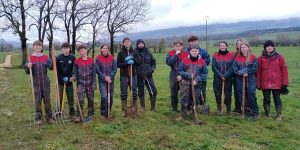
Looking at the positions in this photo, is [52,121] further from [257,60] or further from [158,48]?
[158,48]

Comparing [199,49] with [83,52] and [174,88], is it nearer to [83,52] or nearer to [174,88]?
[174,88]

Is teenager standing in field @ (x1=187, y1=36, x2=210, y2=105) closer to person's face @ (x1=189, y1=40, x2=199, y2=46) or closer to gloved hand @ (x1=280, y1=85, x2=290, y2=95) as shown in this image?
person's face @ (x1=189, y1=40, x2=199, y2=46)

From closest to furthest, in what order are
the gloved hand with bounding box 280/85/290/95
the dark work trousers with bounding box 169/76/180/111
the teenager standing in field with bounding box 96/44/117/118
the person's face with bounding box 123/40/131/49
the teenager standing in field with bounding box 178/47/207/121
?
the teenager standing in field with bounding box 178/47/207/121 → the teenager standing in field with bounding box 96/44/117/118 → the gloved hand with bounding box 280/85/290/95 → the person's face with bounding box 123/40/131/49 → the dark work trousers with bounding box 169/76/180/111

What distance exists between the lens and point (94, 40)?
159 feet

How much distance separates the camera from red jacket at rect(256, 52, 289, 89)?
1050 centimetres

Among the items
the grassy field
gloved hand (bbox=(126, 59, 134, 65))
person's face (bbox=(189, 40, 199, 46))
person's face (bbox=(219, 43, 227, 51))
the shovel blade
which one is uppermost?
person's face (bbox=(189, 40, 199, 46))

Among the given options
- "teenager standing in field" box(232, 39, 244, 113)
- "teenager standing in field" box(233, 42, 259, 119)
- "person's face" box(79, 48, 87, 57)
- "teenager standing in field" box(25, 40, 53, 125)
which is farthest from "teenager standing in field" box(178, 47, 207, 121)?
"teenager standing in field" box(25, 40, 53, 125)

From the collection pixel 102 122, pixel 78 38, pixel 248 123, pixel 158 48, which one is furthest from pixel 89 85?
pixel 158 48

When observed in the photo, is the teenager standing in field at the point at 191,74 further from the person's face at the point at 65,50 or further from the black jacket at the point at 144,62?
the person's face at the point at 65,50

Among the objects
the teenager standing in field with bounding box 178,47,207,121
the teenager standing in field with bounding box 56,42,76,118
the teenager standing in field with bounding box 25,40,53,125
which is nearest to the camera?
the teenager standing in field with bounding box 25,40,53,125

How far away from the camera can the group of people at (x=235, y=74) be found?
33.9ft

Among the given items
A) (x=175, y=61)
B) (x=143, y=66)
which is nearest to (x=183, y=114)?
(x=175, y=61)

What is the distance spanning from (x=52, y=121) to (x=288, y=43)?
84604 millimetres

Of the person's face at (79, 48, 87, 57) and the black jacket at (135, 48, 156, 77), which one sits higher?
the person's face at (79, 48, 87, 57)
